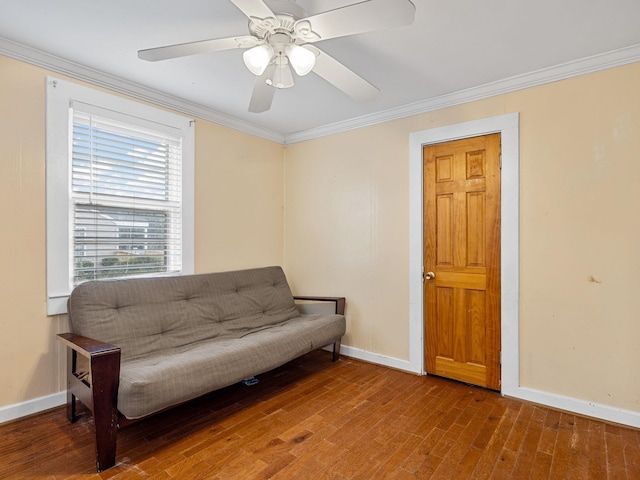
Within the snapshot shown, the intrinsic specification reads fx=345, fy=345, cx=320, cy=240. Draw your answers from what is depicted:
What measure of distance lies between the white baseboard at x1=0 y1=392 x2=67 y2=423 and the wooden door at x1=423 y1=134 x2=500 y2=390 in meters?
2.79

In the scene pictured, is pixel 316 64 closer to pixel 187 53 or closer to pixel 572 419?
pixel 187 53

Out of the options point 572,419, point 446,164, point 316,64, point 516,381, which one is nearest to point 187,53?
point 316,64

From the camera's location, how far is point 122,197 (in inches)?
104

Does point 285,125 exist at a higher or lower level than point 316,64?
higher

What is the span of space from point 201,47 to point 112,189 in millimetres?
1480

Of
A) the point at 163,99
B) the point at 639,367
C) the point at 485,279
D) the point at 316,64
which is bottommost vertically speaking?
the point at 639,367

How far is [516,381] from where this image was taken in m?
2.55

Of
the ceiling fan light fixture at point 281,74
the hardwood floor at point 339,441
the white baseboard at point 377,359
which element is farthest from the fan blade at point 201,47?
the white baseboard at point 377,359

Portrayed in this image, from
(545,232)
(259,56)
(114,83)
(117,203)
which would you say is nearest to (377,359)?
(545,232)

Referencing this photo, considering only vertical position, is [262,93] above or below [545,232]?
above

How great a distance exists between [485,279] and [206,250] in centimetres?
242

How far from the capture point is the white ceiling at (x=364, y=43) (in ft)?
5.84

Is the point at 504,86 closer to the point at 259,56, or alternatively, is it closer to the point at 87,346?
the point at 259,56

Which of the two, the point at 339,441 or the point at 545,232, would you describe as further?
the point at 545,232
